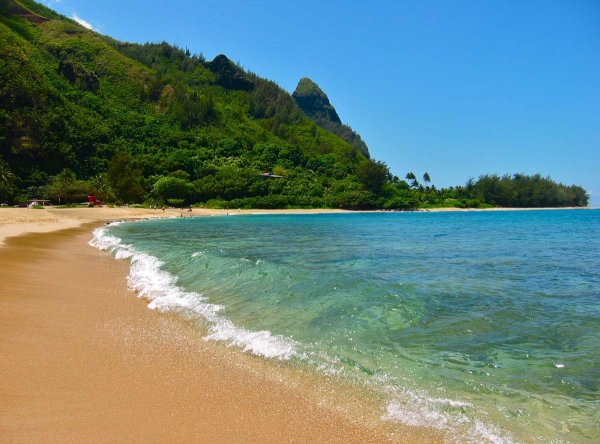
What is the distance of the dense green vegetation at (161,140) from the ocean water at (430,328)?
64902 mm

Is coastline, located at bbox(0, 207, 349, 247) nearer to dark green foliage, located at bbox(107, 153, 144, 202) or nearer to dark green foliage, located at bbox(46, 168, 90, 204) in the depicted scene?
dark green foliage, located at bbox(46, 168, 90, 204)

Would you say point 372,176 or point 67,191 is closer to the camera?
point 67,191

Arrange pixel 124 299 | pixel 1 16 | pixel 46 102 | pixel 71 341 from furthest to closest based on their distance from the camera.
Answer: pixel 1 16
pixel 46 102
pixel 124 299
pixel 71 341

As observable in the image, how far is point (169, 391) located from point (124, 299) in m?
5.53

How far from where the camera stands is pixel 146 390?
4617 mm

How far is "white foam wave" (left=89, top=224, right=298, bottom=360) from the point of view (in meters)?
6.07

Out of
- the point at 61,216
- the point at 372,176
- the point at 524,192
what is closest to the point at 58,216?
the point at 61,216

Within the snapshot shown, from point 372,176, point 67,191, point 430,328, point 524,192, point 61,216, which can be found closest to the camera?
point 430,328

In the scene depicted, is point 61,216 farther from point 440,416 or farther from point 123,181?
point 440,416

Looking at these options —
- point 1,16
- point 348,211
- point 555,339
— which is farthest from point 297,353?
point 1,16

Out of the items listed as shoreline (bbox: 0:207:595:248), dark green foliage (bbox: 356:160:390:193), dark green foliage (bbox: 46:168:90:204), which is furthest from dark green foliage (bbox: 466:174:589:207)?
dark green foliage (bbox: 46:168:90:204)

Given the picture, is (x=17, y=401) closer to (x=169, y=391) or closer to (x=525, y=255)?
(x=169, y=391)

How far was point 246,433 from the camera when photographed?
12.3 ft

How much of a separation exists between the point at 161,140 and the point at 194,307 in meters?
114
